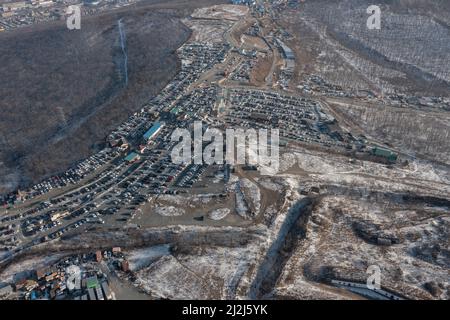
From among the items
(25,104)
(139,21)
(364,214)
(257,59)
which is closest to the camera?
(364,214)

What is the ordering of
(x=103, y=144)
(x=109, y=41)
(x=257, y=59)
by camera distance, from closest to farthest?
1. (x=103, y=144)
2. (x=257, y=59)
3. (x=109, y=41)

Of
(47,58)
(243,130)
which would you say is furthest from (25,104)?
(243,130)

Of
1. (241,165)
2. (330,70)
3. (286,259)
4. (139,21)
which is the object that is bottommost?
(286,259)

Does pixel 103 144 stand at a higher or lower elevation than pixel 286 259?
higher

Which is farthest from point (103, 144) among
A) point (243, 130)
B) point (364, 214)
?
point (364, 214)

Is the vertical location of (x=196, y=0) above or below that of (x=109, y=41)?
above

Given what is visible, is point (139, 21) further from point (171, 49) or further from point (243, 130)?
point (243, 130)

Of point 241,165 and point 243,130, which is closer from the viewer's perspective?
point 241,165

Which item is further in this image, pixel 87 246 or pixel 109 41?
pixel 109 41

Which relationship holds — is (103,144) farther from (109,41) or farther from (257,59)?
(109,41)
